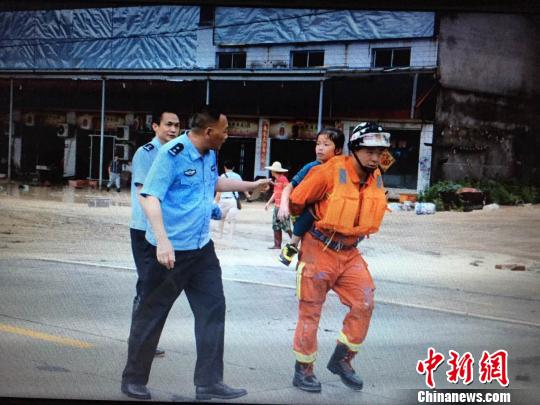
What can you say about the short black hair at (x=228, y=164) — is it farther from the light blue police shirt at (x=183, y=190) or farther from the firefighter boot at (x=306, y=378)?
the firefighter boot at (x=306, y=378)

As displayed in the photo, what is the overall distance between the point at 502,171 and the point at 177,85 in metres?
1.89

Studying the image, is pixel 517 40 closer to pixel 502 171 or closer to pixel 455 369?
pixel 502 171

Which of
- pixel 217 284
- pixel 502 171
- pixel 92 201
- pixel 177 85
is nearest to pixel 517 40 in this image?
pixel 502 171

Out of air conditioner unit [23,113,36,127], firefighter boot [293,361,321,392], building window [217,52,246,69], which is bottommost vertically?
firefighter boot [293,361,321,392]

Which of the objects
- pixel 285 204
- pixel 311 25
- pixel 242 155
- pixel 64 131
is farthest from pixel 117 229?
pixel 311 25

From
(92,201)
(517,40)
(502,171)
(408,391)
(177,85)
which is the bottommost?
(408,391)

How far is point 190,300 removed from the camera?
3309 millimetres

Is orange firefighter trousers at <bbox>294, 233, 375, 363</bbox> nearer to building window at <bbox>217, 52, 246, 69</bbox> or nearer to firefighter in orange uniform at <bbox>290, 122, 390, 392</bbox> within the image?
firefighter in orange uniform at <bbox>290, 122, 390, 392</bbox>

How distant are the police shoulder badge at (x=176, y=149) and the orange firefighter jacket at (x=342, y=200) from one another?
0.61 metres

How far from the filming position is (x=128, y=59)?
410 centimetres

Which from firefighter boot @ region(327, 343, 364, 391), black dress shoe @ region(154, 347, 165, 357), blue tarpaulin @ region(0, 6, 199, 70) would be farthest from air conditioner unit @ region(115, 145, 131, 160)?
firefighter boot @ region(327, 343, 364, 391)

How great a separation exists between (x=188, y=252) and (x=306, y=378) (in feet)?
2.93

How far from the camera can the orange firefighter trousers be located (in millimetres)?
3438

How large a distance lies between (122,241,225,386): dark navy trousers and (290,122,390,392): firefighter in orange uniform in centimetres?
44
